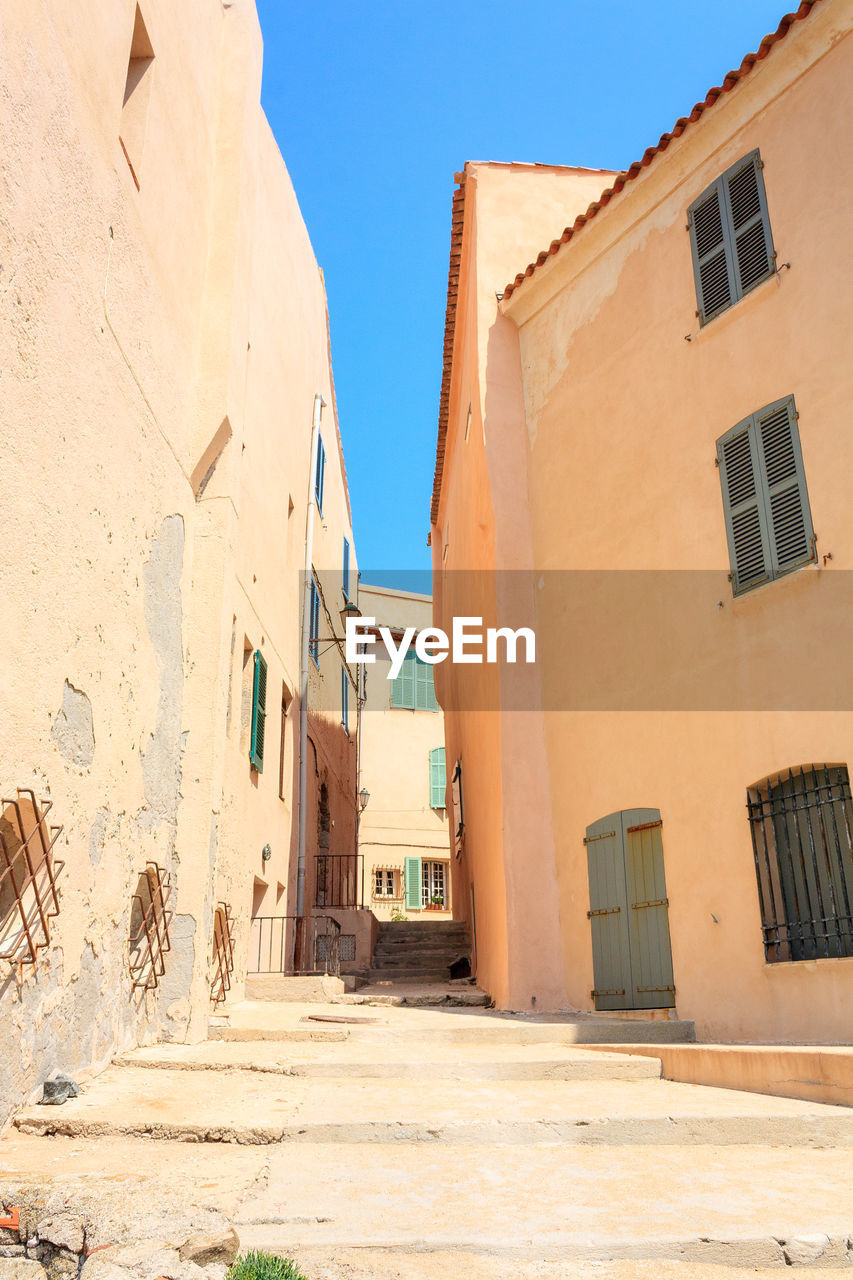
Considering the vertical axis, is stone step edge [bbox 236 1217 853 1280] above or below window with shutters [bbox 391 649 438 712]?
below

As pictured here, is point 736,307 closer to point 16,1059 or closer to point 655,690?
point 655,690

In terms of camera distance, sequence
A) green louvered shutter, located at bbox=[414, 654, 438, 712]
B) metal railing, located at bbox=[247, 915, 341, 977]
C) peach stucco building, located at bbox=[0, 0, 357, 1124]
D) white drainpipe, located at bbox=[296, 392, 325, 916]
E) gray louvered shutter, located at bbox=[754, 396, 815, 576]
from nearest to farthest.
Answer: peach stucco building, located at bbox=[0, 0, 357, 1124] < gray louvered shutter, located at bbox=[754, 396, 815, 576] < metal railing, located at bbox=[247, 915, 341, 977] < white drainpipe, located at bbox=[296, 392, 325, 916] < green louvered shutter, located at bbox=[414, 654, 438, 712]

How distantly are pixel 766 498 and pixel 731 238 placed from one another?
271 centimetres

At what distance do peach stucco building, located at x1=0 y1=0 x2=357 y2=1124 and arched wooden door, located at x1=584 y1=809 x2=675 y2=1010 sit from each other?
343 cm

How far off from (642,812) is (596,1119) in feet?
15.0

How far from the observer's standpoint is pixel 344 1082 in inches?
235

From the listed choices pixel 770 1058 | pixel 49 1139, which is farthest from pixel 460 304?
pixel 49 1139

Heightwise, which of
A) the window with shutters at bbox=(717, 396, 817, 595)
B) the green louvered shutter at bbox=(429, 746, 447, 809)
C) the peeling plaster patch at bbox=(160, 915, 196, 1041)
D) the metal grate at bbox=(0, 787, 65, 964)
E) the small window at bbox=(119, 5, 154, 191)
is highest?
the small window at bbox=(119, 5, 154, 191)

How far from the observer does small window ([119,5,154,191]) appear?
7066 millimetres

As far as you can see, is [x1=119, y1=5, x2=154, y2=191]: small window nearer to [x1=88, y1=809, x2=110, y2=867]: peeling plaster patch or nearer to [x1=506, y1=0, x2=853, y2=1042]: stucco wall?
[x1=88, y1=809, x2=110, y2=867]: peeling plaster patch

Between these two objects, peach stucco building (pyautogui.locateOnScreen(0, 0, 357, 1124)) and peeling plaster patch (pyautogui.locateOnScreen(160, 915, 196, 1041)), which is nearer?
peach stucco building (pyautogui.locateOnScreen(0, 0, 357, 1124))

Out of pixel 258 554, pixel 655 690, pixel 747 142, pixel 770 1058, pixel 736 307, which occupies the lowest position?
pixel 770 1058

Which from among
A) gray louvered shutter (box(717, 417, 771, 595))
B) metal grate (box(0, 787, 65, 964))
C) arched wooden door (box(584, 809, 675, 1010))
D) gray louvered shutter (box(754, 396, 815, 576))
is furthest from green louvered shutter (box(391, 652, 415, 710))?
metal grate (box(0, 787, 65, 964))

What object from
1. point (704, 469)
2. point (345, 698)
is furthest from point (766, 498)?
point (345, 698)
